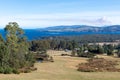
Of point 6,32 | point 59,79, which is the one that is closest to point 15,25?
point 6,32

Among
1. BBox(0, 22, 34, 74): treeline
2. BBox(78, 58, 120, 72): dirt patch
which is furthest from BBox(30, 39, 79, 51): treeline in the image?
BBox(0, 22, 34, 74): treeline

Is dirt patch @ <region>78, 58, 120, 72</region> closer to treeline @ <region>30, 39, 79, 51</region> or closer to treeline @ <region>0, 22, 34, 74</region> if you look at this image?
treeline @ <region>0, 22, 34, 74</region>

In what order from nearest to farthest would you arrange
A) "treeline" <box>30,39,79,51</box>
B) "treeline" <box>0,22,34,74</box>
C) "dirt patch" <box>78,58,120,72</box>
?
1. "treeline" <box>0,22,34,74</box>
2. "dirt patch" <box>78,58,120,72</box>
3. "treeline" <box>30,39,79,51</box>

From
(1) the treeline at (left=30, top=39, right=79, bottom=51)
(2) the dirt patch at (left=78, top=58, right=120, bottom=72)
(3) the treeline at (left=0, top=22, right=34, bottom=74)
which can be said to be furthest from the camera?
(1) the treeline at (left=30, top=39, right=79, bottom=51)

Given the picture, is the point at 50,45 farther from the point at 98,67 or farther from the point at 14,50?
the point at 14,50

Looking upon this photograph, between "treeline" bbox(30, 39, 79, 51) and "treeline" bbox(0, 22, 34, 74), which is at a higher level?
"treeline" bbox(0, 22, 34, 74)

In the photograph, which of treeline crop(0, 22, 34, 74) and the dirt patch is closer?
treeline crop(0, 22, 34, 74)

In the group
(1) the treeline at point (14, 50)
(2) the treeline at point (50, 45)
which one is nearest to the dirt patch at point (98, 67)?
(1) the treeline at point (14, 50)

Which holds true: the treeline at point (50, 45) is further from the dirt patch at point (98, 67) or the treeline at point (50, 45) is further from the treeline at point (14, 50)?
the treeline at point (14, 50)

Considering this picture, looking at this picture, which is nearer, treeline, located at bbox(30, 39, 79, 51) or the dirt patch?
the dirt patch
